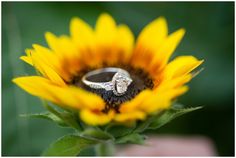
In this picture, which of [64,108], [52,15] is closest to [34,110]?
[52,15]

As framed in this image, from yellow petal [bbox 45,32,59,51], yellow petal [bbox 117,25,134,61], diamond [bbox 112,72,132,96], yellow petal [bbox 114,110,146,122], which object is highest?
yellow petal [bbox 117,25,134,61]

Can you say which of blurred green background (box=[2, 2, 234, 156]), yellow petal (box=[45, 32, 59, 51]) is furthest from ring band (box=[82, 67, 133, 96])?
blurred green background (box=[2, 2, 234, 156])

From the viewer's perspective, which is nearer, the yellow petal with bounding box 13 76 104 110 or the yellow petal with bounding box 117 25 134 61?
the yellow petal with bounding box 13 76 104 110

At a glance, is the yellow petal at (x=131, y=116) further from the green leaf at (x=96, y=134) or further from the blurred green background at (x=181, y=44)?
the blurred green background at (x=181, y=44)

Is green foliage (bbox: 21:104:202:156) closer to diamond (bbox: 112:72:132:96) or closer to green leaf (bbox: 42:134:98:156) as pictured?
green leaf (bbox: 42:134:98:156)

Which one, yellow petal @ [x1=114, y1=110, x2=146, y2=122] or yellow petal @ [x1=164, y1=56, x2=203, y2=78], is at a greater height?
yellow petal @ [x1=164, y1=56, x2=203, y2=78]

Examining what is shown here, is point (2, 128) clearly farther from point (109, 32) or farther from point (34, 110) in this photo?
point (109, 32)

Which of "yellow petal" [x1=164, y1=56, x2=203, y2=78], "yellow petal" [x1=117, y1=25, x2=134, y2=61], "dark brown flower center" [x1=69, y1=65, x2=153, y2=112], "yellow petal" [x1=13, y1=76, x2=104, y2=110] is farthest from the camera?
"yellow petal" [x1=117, y1=25, x2=134, y2=61]
